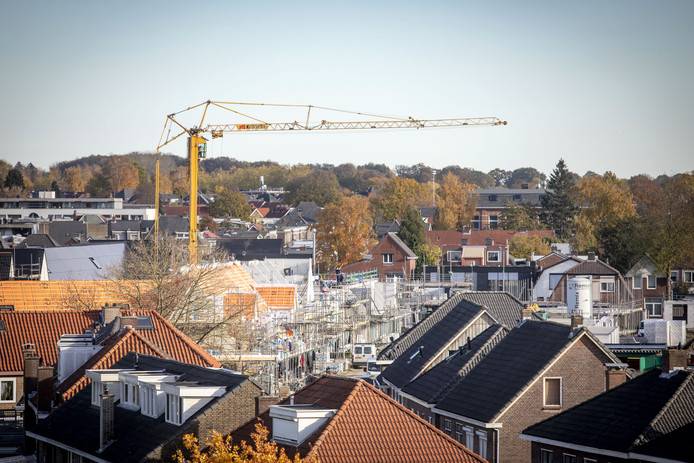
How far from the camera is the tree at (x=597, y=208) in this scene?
12931 cm

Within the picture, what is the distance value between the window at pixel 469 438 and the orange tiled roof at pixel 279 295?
37.4 meters

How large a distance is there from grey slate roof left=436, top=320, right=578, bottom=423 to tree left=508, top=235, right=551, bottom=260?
84.1 metres

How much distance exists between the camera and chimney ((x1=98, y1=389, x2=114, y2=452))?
29286mm

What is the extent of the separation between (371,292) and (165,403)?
55.4 metres

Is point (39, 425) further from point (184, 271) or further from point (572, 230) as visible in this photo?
point (572, 230)

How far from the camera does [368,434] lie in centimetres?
2528

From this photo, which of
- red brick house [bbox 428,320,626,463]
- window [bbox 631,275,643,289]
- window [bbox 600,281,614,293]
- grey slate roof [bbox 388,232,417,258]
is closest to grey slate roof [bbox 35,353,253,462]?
red brick house [bbox 428,320,626,463]

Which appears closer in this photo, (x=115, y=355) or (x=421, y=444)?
(x=421, y=444)

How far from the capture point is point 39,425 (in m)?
34.0

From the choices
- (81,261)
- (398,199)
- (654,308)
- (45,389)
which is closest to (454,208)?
(398,199)

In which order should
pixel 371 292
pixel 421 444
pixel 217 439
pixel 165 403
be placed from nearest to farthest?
pixel 217 439
pixel 421 444
pixel 165 403
pixel 371 292

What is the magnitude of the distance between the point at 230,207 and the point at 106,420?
142 metres

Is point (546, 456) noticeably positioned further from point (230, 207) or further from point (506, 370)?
point (230, 207)

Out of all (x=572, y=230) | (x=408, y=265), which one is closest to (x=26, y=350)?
(x=408, y=265)
